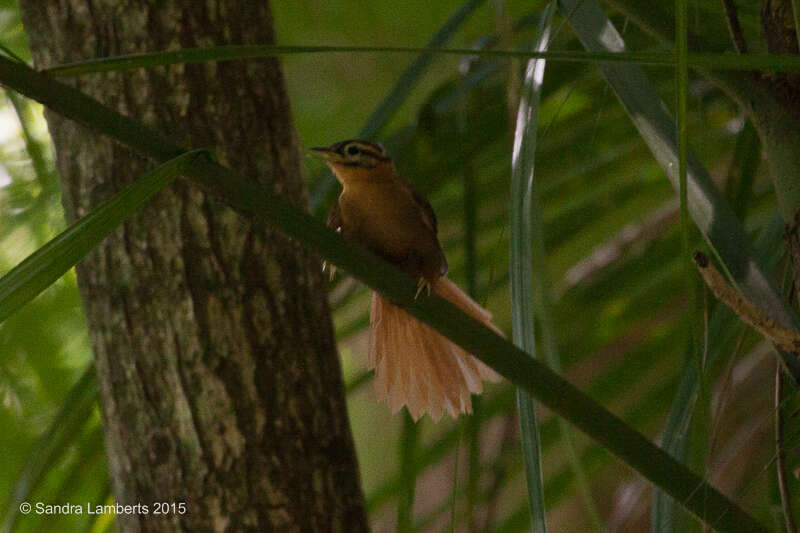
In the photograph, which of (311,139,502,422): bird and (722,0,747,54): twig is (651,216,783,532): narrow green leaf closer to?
(722,0,747,54): twig

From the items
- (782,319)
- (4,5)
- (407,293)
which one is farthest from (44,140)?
(782,319)

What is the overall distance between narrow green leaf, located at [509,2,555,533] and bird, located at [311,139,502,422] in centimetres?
39

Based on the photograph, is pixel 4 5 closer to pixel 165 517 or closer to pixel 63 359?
pixel 63 359

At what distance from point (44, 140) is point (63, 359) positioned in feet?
2.15

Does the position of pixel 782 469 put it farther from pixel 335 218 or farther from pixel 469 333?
pixel 335 218

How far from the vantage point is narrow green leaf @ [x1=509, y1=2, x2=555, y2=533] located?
0.58 m

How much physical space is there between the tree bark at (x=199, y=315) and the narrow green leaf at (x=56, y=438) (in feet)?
0.23

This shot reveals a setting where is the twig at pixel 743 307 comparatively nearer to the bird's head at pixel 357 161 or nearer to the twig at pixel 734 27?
the twig at pixel 734 27

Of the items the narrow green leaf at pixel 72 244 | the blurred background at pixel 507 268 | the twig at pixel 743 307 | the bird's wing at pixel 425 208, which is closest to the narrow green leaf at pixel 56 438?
the blurred background at pixel 507 268

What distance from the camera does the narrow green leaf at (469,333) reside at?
0.53 metres

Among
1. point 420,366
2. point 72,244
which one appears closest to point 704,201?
point 72,244

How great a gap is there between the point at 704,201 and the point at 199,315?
2.14 ft

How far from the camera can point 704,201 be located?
634 mm

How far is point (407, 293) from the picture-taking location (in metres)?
0.61
